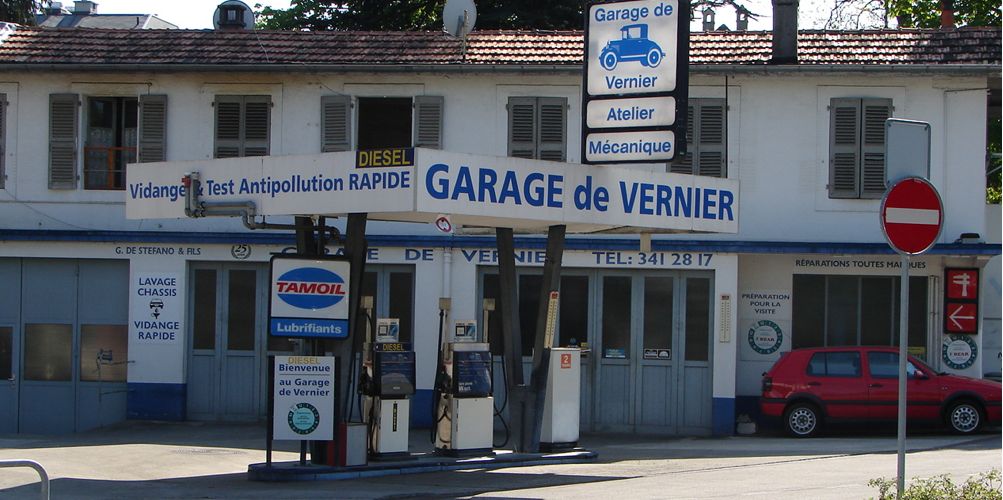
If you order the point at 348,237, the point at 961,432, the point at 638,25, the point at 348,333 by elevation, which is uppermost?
the point at 638,25

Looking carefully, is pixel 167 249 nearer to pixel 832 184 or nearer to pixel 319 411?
pixel 319 411

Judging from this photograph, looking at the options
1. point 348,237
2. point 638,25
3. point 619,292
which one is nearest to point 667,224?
point 638,25

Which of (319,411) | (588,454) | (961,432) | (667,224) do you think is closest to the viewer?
(319,411)

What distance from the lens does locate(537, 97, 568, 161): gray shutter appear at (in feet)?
73.2

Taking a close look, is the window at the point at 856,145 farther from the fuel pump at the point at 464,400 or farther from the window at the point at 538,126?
the fuel pump at the point at 464,400

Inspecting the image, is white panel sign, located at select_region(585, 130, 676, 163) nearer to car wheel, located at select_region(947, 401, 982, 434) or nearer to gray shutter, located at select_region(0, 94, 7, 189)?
car wheel, located at select_region(947, 401, 982, 434)

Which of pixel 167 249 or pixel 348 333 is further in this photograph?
pixel 167 249

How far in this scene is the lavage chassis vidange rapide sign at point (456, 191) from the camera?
1350 cm

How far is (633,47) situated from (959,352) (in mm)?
9167

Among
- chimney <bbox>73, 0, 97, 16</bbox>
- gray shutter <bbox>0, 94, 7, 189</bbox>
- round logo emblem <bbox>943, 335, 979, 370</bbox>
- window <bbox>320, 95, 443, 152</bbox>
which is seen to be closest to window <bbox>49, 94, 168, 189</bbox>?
gray shutter <bbox>0, 94, 7, 189</bbox>

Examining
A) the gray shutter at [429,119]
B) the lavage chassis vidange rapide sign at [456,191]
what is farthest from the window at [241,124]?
the lavage chassis vidange rapide sign at [456,191]

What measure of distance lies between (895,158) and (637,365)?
11.6 metres

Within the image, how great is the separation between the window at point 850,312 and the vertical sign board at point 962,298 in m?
0.51

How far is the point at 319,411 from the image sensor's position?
14.6m
